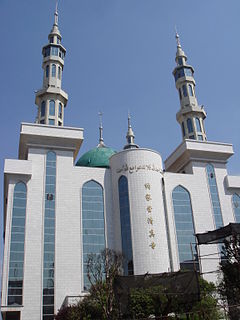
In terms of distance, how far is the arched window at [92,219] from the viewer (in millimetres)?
24766

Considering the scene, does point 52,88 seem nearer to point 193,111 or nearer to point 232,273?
point 193,111

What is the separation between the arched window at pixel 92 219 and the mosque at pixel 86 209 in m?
0.07

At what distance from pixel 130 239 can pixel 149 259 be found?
6.10 ft

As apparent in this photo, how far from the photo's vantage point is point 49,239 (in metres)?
23.9

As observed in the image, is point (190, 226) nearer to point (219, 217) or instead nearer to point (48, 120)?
point (219, 217)

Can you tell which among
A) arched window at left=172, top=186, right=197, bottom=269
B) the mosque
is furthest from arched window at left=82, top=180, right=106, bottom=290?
arched window at left=172, top=186, right=197, bottom=269

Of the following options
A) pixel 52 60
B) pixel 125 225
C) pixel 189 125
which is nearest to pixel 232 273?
pixel 125 225

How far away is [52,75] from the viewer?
103 ft

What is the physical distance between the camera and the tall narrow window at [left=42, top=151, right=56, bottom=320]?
22.3m

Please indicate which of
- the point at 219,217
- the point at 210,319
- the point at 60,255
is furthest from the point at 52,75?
the point at 210,319

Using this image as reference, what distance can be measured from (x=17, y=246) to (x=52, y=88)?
1358cm

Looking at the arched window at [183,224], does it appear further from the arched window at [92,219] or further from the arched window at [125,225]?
the arched window at [92,219]

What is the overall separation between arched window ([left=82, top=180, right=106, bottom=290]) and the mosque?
69 mm

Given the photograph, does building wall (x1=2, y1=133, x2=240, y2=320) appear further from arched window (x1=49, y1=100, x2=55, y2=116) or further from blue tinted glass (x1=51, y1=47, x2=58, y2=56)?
blue tinted glass (x1=51, y1=47, x2=58, y2=56)
